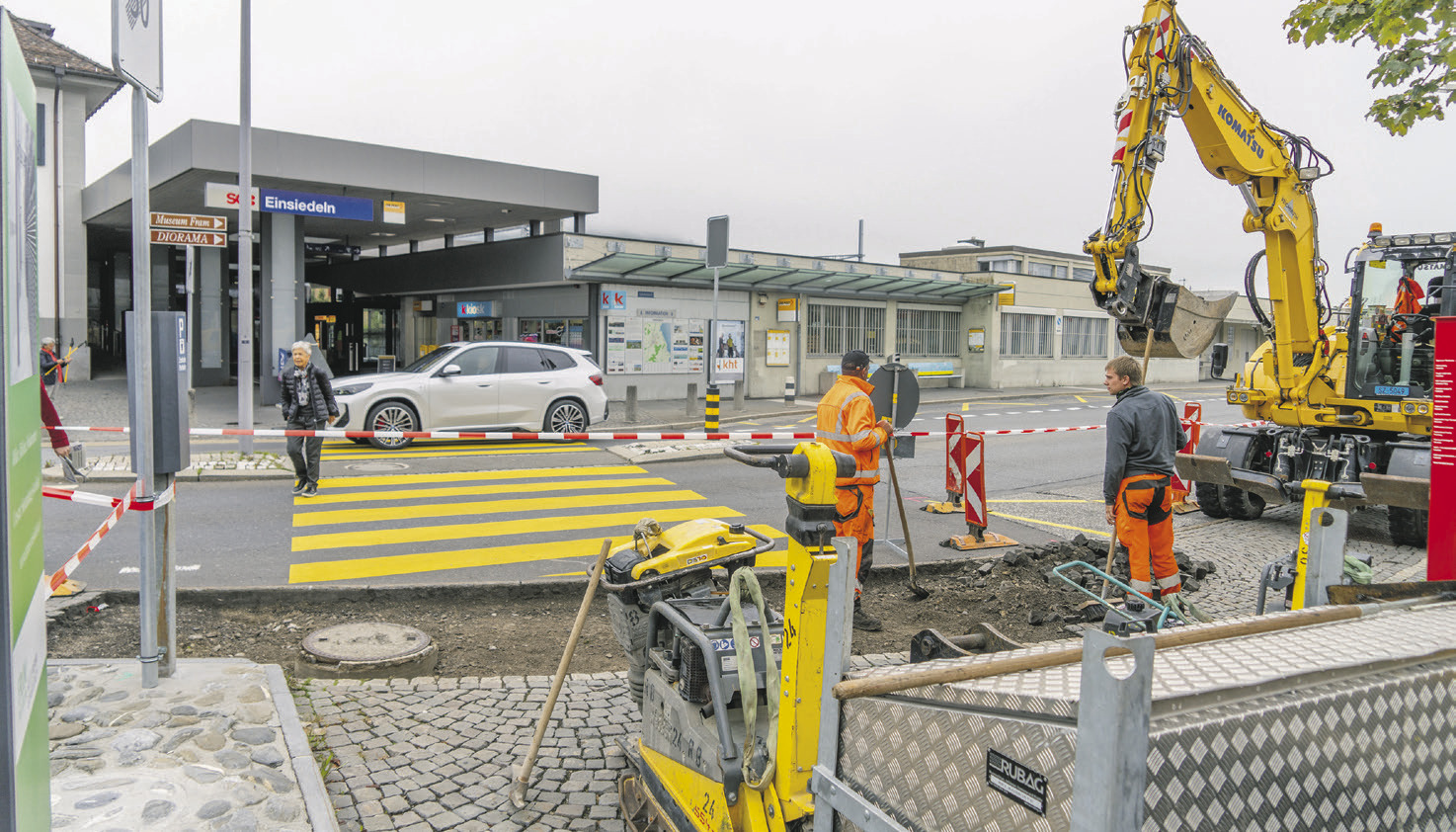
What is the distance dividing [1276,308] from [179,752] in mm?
10976

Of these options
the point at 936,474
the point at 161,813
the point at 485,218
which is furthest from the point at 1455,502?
the point at 485,218

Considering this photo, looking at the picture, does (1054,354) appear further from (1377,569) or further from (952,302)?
(1377,569)

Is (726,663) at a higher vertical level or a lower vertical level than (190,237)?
lower

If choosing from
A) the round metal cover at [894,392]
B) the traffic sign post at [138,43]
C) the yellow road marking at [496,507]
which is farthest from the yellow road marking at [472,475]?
the traffic sign post at [138,43]

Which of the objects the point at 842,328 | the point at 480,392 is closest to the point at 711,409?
the point at 480,392

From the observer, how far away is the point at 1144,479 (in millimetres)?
6488

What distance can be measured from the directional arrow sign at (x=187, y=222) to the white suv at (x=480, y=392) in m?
2.71

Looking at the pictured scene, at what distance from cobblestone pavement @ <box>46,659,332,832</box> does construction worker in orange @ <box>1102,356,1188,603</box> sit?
17.2 ft

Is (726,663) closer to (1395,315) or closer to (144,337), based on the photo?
(144,337)

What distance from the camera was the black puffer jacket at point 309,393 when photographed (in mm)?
10703

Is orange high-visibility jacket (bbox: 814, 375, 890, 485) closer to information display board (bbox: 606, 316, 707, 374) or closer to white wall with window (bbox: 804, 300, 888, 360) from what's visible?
information display board (bbox: 606, 316, 707, 374)

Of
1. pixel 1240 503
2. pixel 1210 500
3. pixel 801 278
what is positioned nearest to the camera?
pixel 1240 503

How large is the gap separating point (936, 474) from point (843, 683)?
38.1ft

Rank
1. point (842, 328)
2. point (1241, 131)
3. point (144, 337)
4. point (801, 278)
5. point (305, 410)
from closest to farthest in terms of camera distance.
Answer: point (144, 337) < point (1241, 131) < point (305, 410) < point (801, 278) < point (842, 328)
